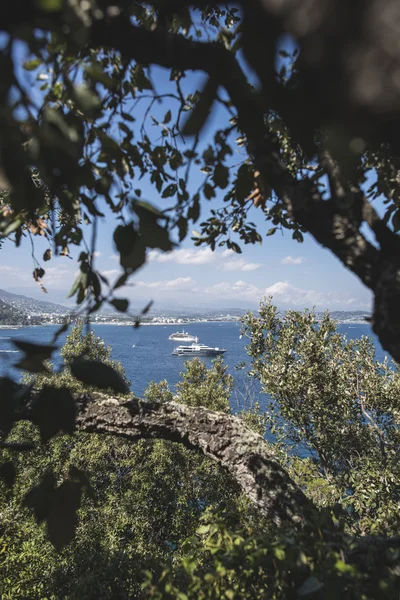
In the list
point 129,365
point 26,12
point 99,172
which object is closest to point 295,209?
point 99,172

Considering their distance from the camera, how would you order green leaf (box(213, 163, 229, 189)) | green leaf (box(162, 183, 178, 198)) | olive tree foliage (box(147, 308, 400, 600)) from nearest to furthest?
green leaf (box(213, 163, 229, 189)) → green leaf (box(162, 183, 178, 198)) → olive tree foliage (box(147, 308, 400, 600))

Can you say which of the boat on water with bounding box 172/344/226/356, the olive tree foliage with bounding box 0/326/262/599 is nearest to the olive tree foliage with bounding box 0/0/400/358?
the olive tree foliage with bounding box 0/326/262/599

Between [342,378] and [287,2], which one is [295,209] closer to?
[287,2]

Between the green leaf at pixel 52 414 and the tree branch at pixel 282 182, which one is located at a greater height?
the tree branch at pixel 282 182

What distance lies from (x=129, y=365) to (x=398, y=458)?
55400 mm

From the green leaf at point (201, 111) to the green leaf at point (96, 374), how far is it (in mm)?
580

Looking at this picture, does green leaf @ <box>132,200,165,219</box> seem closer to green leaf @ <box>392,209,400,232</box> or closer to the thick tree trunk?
green leaf @ <box>392,209,400,232</box>

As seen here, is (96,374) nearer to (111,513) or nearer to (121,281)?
(121,281)

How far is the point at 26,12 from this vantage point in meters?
0.71

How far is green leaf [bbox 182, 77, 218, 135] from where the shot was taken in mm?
Answer: 654

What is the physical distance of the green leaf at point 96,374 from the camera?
2.73 feet

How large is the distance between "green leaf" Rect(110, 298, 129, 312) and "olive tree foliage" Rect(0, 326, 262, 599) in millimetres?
5512

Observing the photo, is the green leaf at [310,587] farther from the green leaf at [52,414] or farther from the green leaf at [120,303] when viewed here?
the green leaf at [120,303]

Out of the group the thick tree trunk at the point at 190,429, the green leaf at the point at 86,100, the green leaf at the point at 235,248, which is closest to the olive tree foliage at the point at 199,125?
the green leaf at the point at 86,100
